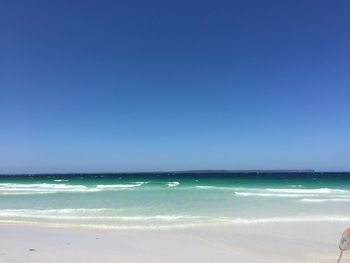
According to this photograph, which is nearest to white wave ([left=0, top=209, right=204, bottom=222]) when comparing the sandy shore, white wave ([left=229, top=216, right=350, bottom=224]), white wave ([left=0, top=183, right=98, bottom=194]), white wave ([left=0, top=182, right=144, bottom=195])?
white wave ([left=229, top=216, right=350, bottom=224])

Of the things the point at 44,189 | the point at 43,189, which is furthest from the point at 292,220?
the point at 43,189

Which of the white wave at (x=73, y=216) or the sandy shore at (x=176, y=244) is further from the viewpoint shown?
the white wave at (x=73, y=216)

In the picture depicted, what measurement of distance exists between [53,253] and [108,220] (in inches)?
179

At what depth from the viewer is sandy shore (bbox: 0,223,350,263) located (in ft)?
22.6

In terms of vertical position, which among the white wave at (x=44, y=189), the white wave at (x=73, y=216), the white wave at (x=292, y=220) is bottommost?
the white wave at (x=44, y=189)

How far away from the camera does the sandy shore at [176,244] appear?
22.6ft

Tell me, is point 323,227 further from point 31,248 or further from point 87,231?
point 31,248

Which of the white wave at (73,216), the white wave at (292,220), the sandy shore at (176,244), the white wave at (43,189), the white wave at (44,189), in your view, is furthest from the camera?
the white wave at (43,189)

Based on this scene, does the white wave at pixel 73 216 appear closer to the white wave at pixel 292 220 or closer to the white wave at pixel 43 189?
the white wave at pixel 292 220

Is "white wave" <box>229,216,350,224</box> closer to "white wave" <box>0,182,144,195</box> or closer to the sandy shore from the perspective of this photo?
the sandy shore

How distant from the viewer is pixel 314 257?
700 cm

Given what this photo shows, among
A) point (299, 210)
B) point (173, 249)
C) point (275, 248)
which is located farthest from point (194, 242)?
point (299, 210)

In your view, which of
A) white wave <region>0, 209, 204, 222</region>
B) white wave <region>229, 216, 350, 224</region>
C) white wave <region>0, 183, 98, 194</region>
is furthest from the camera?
white wave <region>0, 183, 98, 194</region>

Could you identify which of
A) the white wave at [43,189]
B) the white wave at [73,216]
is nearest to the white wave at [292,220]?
the white wave at [73,216]
